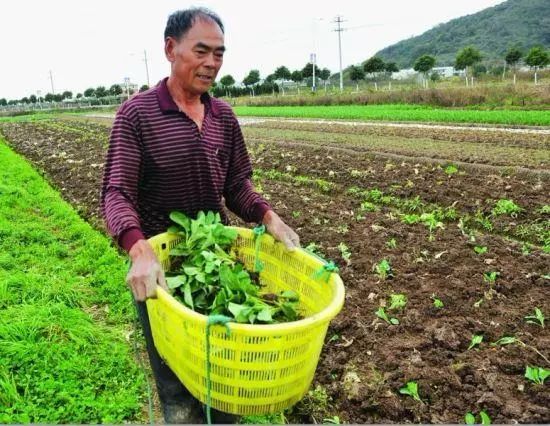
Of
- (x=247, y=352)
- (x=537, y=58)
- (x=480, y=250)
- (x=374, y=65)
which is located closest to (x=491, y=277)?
(x=480, y=250)

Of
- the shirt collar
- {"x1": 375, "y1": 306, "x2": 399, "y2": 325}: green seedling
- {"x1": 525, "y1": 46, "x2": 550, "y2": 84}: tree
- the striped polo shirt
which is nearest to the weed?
{"x1": 375, "y1": 306, "x2": 399, "y2": 325}: green seedling

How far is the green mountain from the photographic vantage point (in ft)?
262

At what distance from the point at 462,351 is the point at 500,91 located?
24107 mm

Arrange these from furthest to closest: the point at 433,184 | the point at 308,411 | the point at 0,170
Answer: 1. the point at 0,170
2. the point at 433,184
3. the point at 308,411

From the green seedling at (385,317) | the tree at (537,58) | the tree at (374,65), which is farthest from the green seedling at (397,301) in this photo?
the tree at (374,65)

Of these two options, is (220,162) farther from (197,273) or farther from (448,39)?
(448,39)

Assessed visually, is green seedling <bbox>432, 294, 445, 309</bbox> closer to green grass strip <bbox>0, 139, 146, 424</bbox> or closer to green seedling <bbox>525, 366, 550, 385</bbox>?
green seedling <bbox>525, 366, 550, 385</bbox>

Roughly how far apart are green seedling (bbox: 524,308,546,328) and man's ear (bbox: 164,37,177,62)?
3.40m

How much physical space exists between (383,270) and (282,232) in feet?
9.83

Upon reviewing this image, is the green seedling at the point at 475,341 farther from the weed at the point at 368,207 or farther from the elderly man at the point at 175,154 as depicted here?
the weed at the point at 368,207

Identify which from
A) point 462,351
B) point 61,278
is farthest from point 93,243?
point 462,351

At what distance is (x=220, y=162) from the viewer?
9.12 feet

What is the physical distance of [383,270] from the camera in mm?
5344

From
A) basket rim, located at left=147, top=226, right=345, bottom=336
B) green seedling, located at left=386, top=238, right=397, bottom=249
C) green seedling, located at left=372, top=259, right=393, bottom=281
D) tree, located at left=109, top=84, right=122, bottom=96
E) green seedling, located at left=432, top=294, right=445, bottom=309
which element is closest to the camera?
basket rim, located at left=147, top=226, right=345, bottom=336
